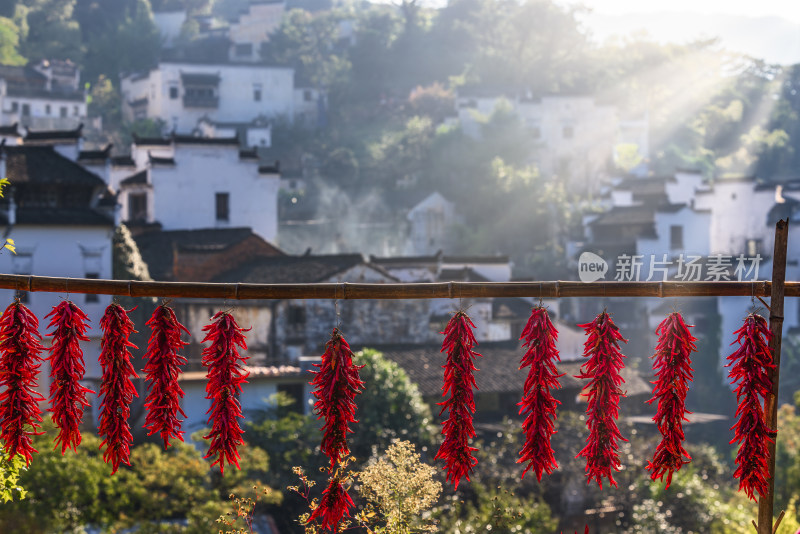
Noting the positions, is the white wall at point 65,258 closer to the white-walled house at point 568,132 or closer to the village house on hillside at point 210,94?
the village house on hillside at point 210,94

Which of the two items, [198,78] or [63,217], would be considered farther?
[198,78]

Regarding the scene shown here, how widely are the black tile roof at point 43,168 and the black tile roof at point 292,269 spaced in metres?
4.88

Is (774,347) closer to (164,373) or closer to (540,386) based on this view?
(540,386)

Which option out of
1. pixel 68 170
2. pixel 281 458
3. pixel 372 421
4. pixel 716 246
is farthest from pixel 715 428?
pixel 68 170

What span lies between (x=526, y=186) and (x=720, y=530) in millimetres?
32684

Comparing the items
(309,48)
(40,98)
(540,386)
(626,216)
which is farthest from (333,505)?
(309,48)

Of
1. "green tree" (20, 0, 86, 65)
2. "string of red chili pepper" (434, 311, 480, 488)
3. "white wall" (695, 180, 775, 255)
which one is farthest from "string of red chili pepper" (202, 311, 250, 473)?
"green tree" (20, 0, 86, 65)

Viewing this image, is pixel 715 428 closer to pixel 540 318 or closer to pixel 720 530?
pixel 720 530

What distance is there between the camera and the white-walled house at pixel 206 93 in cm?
5503

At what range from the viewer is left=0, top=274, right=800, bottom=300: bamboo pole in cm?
599

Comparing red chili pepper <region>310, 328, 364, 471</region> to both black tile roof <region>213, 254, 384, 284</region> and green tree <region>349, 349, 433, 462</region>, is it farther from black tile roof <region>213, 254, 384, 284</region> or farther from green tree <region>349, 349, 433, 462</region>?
black tile roof <region>213, 254, 384, 284</region>

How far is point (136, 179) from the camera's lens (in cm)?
3459

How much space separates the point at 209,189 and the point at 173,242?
460 centimetres

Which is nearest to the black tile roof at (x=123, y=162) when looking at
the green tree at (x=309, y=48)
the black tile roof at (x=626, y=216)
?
the black tile roof at (x=626, y=216)
